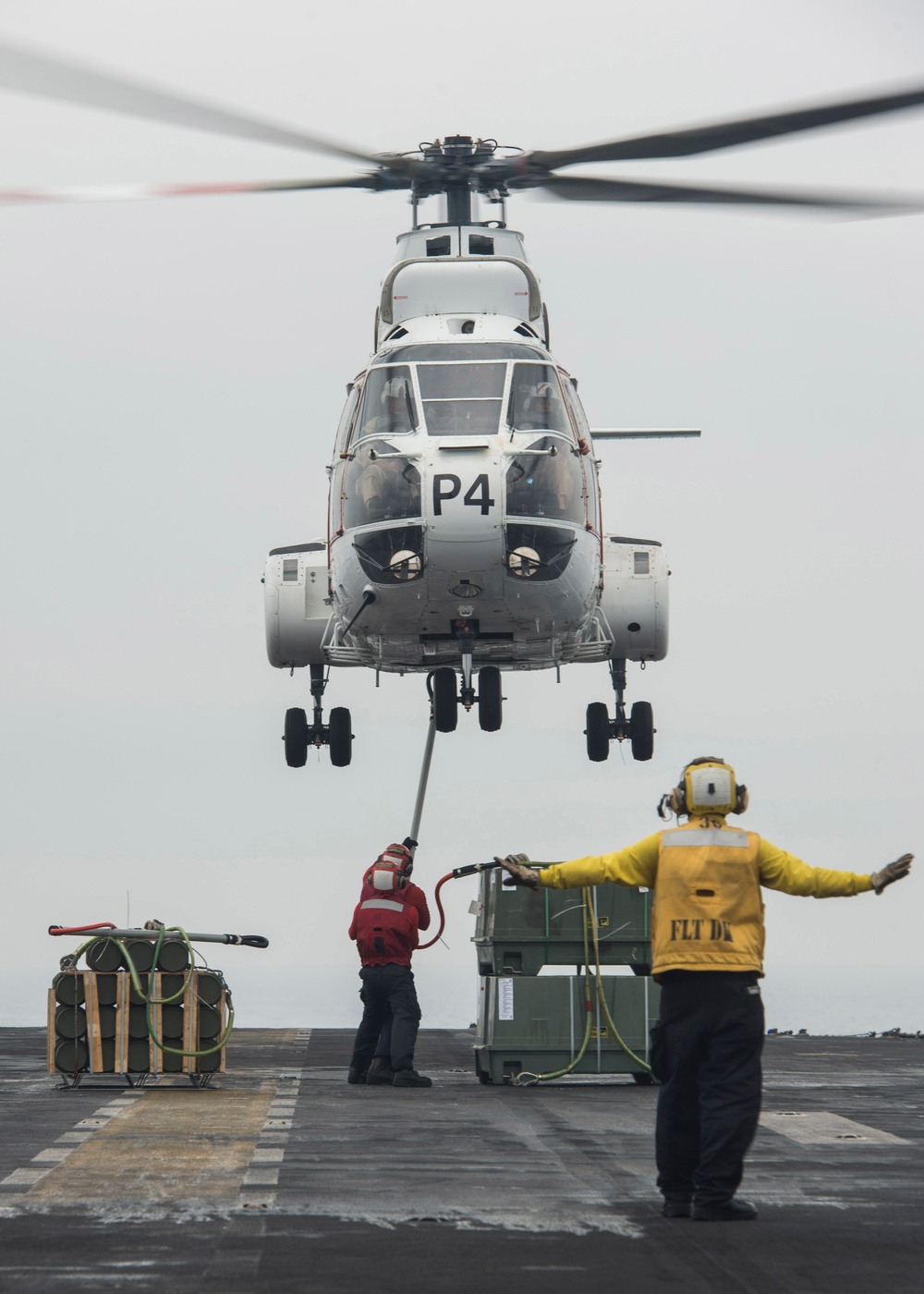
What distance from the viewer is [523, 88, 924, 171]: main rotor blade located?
1408cm

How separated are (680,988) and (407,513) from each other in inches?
432

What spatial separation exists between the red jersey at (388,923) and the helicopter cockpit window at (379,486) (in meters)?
4.33

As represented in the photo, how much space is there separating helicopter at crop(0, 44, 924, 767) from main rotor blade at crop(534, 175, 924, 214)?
0.03 meters

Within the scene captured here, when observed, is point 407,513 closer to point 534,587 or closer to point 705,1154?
point 534,587

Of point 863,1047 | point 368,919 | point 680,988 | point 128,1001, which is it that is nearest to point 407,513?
point 368,919

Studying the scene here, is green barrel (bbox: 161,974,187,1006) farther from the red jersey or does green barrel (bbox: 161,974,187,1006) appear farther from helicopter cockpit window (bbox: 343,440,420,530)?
helicopter cockpit window (bbox: 343,440,420,530)

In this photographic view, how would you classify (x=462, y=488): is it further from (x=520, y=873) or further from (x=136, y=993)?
(x=520, y=873)

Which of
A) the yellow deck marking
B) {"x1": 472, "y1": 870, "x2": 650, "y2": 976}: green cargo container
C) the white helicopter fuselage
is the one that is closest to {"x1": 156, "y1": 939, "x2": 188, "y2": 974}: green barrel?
the yellow deck marking

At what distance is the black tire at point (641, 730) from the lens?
2533cm

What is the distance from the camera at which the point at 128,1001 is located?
15.4m

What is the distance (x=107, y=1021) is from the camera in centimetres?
1534

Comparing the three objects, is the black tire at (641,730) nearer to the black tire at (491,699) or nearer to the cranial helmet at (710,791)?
the black tire at (491,699)

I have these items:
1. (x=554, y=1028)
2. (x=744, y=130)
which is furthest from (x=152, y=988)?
(x=744, y=130)

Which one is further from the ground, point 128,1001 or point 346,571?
point 346,571
